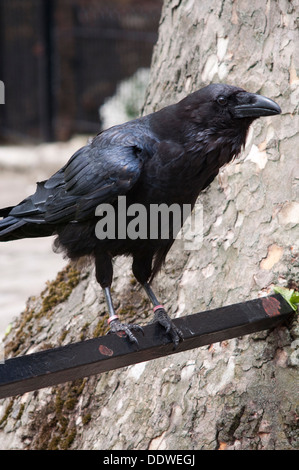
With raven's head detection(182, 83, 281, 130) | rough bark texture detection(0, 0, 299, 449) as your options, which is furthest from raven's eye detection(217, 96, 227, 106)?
rough bark texture detection(0, 0, 299, 449)

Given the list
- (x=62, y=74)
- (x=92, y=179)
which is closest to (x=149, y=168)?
(x=92, y=179)

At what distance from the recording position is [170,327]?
Answer: 9.03 feet

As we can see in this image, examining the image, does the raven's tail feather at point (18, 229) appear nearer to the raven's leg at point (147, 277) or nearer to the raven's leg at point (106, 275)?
the raven's leg at point (106, 275)

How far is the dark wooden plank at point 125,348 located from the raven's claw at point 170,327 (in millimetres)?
21

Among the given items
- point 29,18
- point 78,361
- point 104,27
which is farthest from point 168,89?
point 29,18

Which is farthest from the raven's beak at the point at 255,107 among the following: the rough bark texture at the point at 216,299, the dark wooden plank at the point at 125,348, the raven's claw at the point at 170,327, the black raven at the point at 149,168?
the raven's claw at the point at 170,327

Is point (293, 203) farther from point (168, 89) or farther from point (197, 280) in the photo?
point (168, 89)

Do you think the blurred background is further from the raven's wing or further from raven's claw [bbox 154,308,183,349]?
raven's claw [bbox 154,308,183,349]

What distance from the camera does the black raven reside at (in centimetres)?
269

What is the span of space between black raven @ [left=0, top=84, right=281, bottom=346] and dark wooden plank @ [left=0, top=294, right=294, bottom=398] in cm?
7

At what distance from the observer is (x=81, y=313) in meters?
3.51

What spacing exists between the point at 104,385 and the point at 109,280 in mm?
549

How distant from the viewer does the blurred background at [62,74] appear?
10.6 meters

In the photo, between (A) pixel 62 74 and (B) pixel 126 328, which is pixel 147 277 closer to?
(B) pixel 126 328
